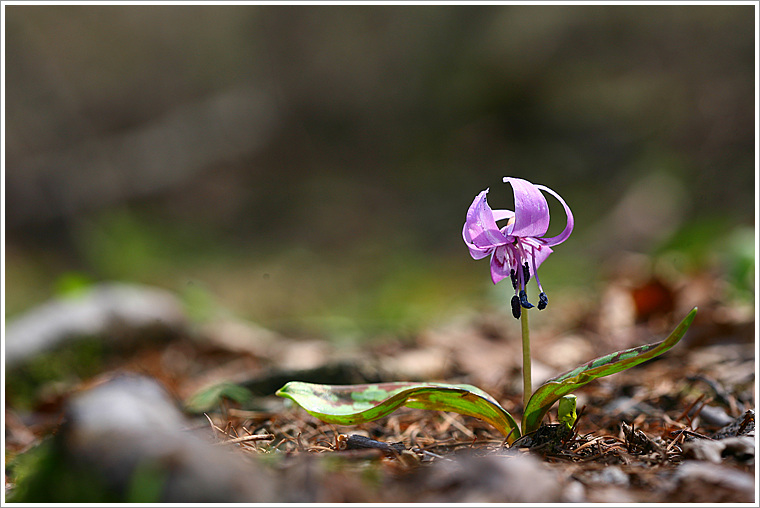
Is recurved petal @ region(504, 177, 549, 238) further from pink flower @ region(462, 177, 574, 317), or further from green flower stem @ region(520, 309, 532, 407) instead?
green flower stem @ region(520, 309, 532, 407)

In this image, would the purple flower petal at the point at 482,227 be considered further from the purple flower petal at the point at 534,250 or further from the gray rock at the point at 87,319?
the gray rock at the point at 87,319

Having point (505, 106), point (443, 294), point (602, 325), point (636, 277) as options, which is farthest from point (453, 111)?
point (602, 325)

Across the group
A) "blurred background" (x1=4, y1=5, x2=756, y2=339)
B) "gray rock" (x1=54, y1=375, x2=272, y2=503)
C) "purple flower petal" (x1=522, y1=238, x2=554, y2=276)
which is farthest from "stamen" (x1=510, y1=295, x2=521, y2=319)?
"blurred background" (x1=4, y1=5, x2=756, y2=339)

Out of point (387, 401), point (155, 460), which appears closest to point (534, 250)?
point (387, 401)

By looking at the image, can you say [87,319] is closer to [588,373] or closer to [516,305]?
[516,305]

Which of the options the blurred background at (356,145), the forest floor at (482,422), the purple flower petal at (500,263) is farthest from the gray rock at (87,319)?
the purple flower petal at (500,263)

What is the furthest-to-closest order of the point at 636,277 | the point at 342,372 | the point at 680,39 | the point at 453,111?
the point at 453,111
the point at 680,39
the point at 636,277
the point at 342,372

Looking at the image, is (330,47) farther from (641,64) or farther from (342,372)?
(342,372)
